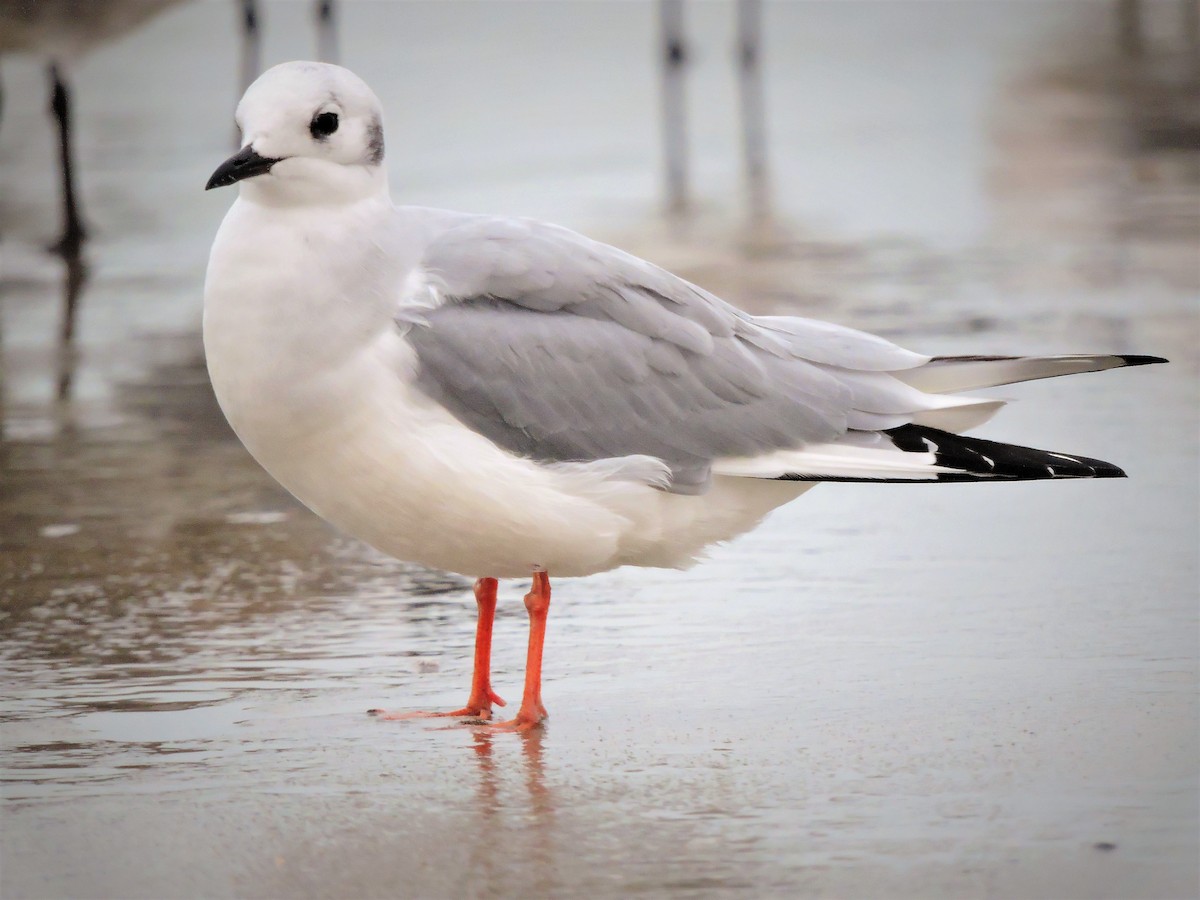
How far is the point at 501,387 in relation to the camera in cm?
408

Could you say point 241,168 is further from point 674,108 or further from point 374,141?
point 674,108

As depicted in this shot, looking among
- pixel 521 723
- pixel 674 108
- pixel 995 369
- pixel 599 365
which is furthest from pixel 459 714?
pixel 674 108

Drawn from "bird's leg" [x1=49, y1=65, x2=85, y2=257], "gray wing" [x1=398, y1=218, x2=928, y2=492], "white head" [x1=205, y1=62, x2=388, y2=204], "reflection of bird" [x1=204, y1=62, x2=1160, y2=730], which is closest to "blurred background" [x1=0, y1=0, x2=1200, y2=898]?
"bird's leg" [x1=49, y1=65, x2=85, y2=257]

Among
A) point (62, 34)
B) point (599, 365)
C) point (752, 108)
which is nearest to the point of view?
point (599, 365)

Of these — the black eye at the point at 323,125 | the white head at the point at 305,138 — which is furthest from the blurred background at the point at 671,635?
the black eye at the point at 323,125

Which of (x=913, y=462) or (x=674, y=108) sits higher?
(x=674, y=108)

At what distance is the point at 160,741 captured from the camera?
4.00m

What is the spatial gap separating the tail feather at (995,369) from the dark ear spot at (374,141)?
128 cm

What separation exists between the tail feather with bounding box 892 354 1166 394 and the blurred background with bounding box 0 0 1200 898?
603mm

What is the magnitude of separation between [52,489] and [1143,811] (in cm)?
380

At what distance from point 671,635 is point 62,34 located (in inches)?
322

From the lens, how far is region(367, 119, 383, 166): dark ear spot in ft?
13.6

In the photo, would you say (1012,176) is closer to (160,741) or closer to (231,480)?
(231,480)

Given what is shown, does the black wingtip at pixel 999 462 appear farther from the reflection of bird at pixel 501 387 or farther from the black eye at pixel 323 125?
the black eye at pixel 323 125
